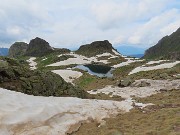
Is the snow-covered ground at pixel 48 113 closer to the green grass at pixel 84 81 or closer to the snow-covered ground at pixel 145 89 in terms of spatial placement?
the snow-covered ground at pixel 145 89

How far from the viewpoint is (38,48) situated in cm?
16675

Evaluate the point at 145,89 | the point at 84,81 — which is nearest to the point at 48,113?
the point at 145,89

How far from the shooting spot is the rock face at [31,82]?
1050 inches

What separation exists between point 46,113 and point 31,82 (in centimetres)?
747

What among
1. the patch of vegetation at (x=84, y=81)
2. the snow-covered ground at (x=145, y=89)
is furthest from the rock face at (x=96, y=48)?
the snow-covered ground at (x=145, y=89)

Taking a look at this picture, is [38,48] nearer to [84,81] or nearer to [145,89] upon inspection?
[84,81]

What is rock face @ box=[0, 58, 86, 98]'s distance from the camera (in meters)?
26.7

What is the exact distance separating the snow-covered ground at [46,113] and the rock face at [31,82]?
2340 millimetres

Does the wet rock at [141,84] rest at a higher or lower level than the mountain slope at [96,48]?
lower

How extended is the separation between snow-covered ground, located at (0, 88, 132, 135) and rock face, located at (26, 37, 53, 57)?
132 m

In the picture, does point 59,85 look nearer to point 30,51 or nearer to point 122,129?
point 122,129

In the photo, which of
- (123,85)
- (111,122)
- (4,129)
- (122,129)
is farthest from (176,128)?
(123,85)

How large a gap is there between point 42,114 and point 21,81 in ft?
24.3

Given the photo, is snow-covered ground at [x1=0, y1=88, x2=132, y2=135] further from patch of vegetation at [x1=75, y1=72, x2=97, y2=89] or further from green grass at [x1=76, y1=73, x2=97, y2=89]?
green grass at [x1=76, y1=73, x2=97, y2=89]
